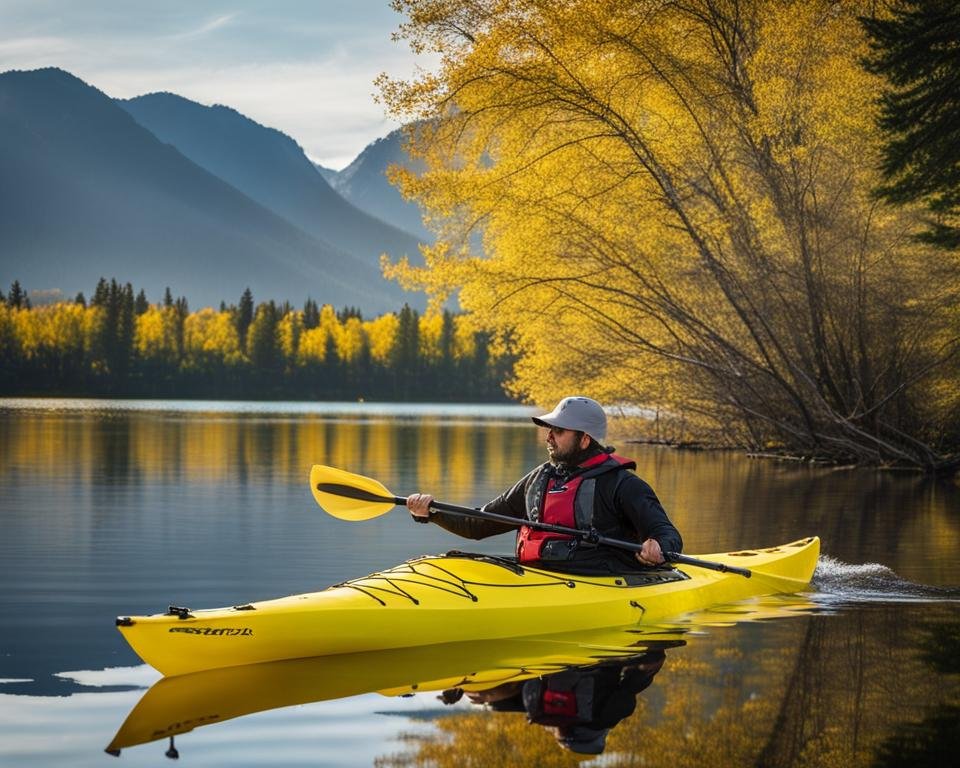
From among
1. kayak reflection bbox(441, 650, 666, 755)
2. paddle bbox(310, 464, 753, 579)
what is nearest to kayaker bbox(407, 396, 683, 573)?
paddle bbox(310, 464, 753, 579)

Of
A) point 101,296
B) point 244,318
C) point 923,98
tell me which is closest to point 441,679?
point 923,98

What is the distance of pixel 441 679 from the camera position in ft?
20.6

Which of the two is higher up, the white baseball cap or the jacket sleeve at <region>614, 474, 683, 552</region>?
the white baseball cap

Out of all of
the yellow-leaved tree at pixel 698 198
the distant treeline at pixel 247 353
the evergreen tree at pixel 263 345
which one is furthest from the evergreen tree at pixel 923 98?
the evergreen tree at pixel 263 345

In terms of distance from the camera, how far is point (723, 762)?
481cm

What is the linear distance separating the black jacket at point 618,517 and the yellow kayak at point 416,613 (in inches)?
6.0

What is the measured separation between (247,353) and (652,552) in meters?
116

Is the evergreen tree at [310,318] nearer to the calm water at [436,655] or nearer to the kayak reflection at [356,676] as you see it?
the calm water at [436,655]

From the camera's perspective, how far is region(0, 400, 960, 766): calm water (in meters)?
5.07

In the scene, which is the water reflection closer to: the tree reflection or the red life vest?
the tree reflection

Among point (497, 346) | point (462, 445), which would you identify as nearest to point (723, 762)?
point (497, 346)

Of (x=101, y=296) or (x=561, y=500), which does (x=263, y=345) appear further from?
(x=561, y=500)

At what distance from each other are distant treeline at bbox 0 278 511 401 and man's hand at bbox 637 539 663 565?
4232 inches

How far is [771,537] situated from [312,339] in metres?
112
